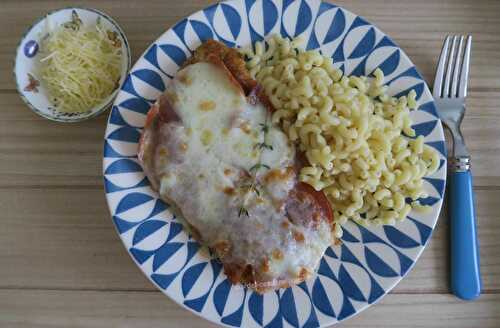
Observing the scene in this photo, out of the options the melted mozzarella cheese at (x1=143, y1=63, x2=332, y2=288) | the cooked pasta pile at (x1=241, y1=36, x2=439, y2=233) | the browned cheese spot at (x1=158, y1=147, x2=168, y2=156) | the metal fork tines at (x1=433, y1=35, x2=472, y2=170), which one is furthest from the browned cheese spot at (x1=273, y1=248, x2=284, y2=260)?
the metal fork tines at (x1=433, y1=35, x2=472, y2=170)

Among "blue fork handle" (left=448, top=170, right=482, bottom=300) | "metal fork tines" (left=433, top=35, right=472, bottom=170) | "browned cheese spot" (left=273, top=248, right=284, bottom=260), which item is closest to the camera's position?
"browned cheese spot" (left=273, top=248, right=284, bottom=260)

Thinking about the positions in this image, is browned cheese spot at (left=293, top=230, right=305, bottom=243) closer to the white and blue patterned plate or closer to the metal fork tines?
the white and blue patterned plate

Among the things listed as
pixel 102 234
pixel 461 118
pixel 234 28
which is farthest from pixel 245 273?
pixel 461 118

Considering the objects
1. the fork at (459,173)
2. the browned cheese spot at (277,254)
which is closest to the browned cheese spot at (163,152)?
the browned cheese spot at (277,254)

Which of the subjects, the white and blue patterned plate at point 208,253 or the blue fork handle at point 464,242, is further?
the blue fork handle at point 464,242

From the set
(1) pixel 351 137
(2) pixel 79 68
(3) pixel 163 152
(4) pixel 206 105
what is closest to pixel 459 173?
(1) pixel 351 137

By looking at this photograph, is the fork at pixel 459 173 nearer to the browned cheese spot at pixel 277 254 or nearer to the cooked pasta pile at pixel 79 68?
the browned cheese spot at pixel 277 254
